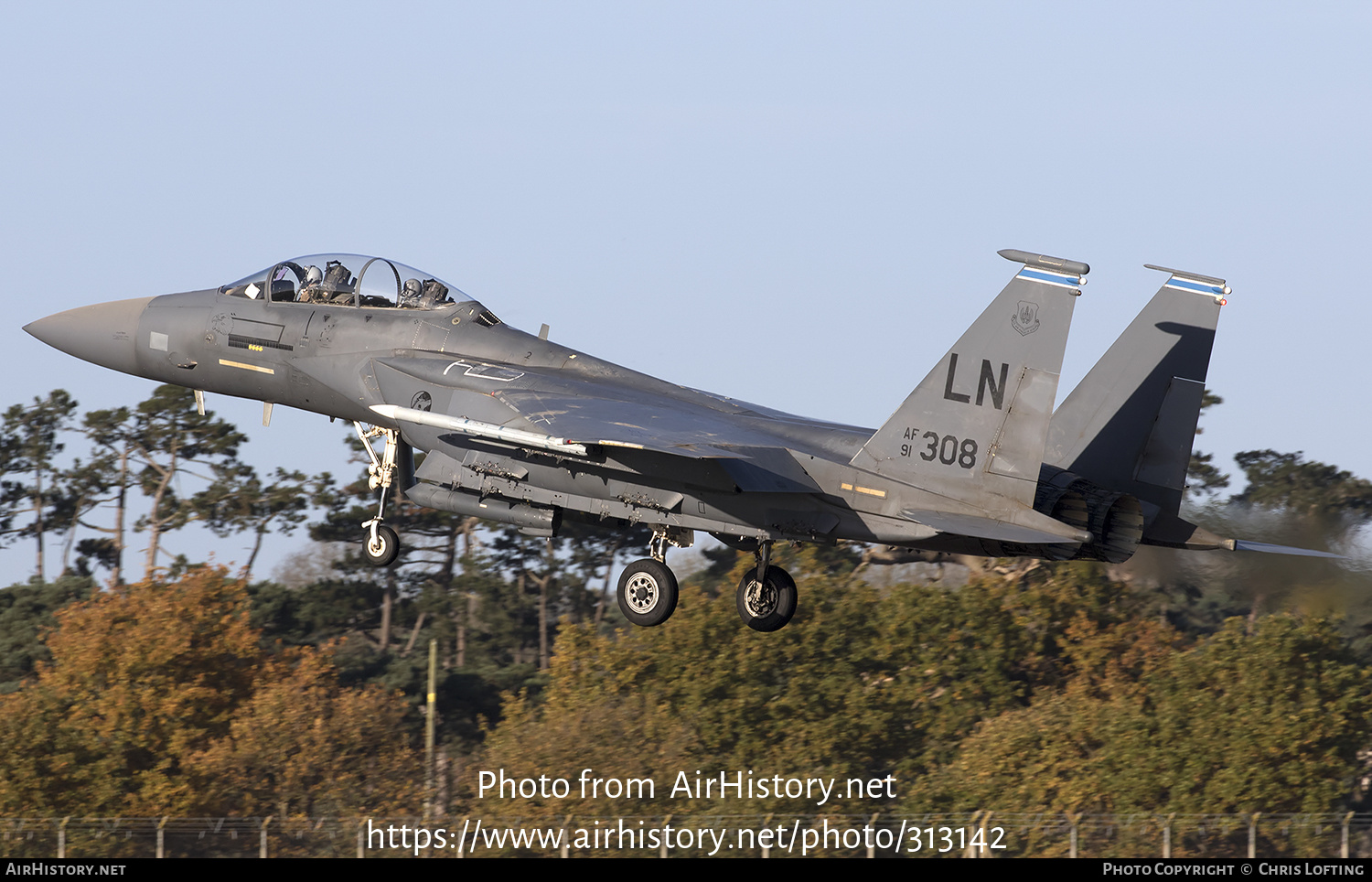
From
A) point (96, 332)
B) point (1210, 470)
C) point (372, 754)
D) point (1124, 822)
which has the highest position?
point (1210, 470)

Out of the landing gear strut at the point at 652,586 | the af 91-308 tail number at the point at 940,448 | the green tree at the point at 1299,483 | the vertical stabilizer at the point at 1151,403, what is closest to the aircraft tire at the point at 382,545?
the landing gear strut at the point at 652,586

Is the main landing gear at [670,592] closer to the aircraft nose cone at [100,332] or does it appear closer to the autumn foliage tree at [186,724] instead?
the aircraft nose cone at [100,332]

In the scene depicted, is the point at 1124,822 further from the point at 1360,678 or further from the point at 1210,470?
the point at 1210,470

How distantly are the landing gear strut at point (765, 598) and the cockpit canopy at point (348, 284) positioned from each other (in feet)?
16.7

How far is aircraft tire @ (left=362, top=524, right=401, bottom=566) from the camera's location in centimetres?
1912

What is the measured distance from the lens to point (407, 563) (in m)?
68.0

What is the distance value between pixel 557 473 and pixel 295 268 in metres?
5.15

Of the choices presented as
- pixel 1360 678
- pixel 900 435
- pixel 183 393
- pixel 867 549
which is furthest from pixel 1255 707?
pixel 183 393

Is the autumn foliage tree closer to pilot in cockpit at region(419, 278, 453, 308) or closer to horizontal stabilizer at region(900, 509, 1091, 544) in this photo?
pilot in cockpit at region(419, 278, 453, 308)

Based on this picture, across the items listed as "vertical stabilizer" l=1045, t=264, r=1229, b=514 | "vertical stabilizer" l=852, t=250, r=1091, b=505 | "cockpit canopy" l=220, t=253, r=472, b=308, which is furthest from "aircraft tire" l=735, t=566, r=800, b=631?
"cockpit canopy" l=220, t=253, r=472, b=308

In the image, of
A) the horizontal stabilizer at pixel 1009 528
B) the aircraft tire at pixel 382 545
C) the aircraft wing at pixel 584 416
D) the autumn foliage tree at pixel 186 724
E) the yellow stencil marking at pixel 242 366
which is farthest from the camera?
the autumn foliage tree at pixel 186 724

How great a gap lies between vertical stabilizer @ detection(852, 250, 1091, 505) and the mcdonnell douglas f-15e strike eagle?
0.8 inches

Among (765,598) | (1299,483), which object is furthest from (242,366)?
(1299,483)

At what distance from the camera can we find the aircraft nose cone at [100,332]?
67.7 feet
